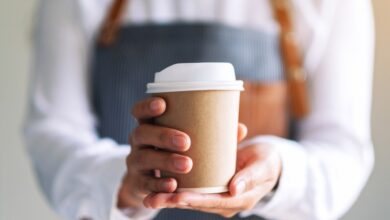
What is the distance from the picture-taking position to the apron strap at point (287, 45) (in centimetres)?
62

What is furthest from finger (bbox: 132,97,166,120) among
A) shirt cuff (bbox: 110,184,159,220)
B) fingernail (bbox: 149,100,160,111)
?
shirt cuff (bbox: 110,184,159,220)

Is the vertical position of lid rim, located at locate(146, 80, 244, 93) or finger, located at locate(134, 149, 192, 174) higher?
lid rim, located at locate(146, 80, 244, 93)

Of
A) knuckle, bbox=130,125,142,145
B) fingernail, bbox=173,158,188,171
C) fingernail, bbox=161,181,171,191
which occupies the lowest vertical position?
fingernail, bbox=161,181,171,191

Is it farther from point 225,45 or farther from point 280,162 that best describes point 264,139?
point 225,45

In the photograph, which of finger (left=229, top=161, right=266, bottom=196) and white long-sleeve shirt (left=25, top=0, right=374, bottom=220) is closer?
finger (left=229, top=161, right=266, bottom=196)

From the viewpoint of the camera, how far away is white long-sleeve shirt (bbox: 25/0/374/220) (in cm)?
57

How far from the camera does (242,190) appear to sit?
1.27 feet

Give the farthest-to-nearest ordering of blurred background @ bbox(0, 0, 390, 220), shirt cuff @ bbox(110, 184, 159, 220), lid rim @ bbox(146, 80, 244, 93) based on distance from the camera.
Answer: blurred background @ bbox(0, 0, 390, 220)
shirt cuff @ bbox(110, 184, 159, 220)
lid rim @ bbox(146, 80, 244, 93)

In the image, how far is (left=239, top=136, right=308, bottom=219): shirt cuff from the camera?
48cm

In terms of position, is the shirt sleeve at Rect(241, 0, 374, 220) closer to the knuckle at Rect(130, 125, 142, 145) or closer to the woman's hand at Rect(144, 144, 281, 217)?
the woman's hand at Rect(144, 144, 281, 217)

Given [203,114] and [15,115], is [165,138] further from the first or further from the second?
[15,115]

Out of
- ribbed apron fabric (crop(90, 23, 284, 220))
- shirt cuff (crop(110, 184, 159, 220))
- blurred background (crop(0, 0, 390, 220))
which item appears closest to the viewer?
shirt cuff (crop(110, 184, 159, 220))

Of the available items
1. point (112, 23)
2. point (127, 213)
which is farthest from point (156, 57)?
point (127, 213)

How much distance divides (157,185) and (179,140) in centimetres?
4
